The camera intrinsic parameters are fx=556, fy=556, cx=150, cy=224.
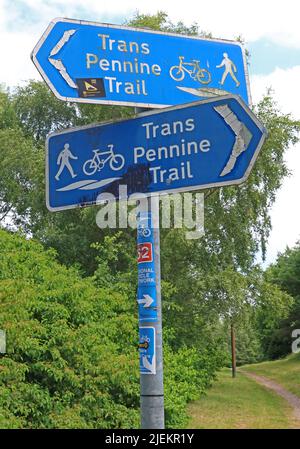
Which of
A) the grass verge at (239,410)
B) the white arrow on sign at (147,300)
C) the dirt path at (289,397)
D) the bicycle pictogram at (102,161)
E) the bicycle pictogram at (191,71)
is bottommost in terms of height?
the dirt path at (289,397)

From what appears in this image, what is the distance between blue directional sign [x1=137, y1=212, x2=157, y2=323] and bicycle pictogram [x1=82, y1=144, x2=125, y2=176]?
0.25 metres

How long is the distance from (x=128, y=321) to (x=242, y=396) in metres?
10.1

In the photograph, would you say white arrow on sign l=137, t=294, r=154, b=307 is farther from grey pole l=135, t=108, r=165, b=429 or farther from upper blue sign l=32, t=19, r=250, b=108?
upper blue sign l=32, t=19, r=250, b=108

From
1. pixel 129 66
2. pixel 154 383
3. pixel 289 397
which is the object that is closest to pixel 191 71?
pixel 129 66

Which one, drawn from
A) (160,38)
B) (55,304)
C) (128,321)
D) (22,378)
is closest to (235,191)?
(128,321)

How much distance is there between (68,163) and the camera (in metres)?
2.61

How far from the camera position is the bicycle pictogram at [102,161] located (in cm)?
250

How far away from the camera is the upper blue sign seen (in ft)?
8.39

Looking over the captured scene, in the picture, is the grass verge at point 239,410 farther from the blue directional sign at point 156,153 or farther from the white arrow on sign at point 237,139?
the white arrow on sign at point 237,139

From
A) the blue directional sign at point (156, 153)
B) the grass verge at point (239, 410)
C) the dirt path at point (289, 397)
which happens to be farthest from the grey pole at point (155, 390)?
the dirt path at point (289, 397)

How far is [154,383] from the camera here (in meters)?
2.30

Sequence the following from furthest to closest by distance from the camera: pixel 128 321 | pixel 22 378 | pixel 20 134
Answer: pixel 20 134, pixel 128 321, pixel 22 378

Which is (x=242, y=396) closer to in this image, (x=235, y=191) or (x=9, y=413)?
(x=235, y=191)

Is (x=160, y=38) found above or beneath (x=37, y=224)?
beneath
